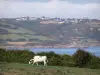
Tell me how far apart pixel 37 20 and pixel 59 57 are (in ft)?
56.2

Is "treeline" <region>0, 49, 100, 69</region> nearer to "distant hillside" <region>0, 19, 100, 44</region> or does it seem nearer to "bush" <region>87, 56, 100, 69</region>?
"bush" <region>87, 56, 100, 69</region>

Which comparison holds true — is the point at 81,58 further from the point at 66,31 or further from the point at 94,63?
the point at 66,31

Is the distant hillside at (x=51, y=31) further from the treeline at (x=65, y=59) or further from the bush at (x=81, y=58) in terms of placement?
the bush at (x=81, y=58)

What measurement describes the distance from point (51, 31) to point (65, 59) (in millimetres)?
16912

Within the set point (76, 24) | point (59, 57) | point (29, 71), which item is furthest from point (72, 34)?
point (29, 71)

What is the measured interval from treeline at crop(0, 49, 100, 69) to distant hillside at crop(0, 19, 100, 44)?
45.6 feet

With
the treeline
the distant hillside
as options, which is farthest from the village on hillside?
the treeline

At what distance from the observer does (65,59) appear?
95.2 ft

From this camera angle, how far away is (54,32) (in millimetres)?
46344

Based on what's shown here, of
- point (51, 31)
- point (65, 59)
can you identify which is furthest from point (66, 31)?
point (65, 59)

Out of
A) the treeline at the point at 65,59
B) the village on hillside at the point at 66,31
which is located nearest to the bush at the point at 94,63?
the treeline at the point at 65,59

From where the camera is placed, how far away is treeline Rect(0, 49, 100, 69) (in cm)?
2733

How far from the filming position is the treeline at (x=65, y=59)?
89.7ft

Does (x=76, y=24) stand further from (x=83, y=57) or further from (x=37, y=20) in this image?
(x=83, y=57)
